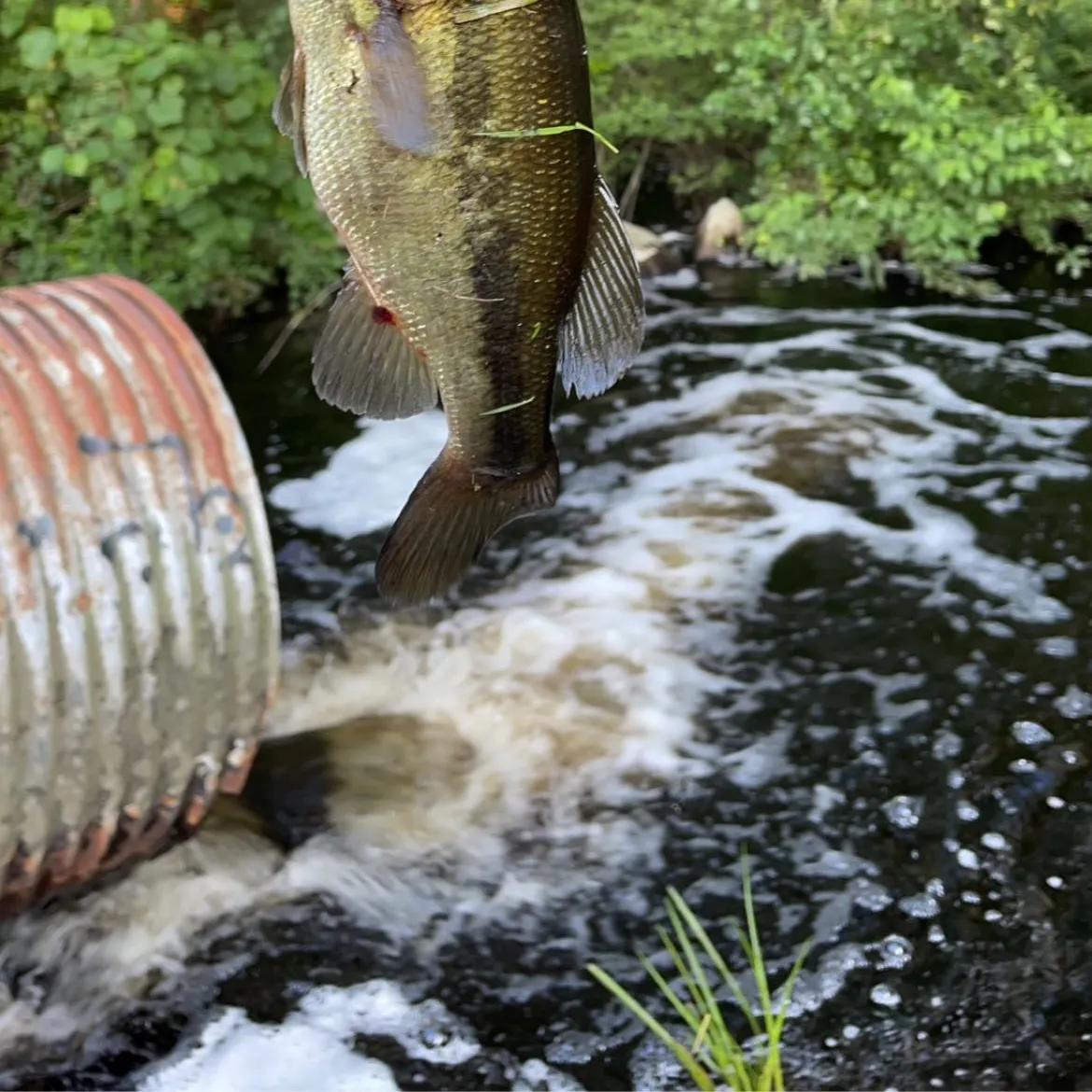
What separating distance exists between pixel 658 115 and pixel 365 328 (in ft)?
23.2

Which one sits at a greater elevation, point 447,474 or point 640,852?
point 447,474

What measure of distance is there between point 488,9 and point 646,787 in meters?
2.94

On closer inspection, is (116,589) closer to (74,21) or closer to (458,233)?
(458,233)

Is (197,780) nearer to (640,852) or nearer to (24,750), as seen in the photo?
(24,750)

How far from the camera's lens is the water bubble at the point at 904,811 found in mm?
3422

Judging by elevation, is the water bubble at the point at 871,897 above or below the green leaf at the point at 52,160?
below

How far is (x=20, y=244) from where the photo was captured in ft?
18.5

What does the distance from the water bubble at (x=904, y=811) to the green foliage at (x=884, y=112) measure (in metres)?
4.36

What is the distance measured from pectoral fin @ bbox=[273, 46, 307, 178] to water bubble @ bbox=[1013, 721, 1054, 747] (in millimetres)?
3261

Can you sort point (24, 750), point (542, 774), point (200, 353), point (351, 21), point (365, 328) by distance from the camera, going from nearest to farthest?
point (351, 21), point (365, 328), point (24, 750), point (200, 353), point (542, 774)

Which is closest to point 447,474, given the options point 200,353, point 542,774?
point 200,353

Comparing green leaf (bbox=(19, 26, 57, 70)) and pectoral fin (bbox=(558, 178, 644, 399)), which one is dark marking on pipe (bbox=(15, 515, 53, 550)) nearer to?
pectoral fin (bbox=(558, 178, 644, 399))

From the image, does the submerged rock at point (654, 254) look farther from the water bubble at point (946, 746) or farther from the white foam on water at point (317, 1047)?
the white foam on water at point (317, 1047)

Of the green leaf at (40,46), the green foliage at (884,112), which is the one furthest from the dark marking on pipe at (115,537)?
the green foliage at (884,112)
